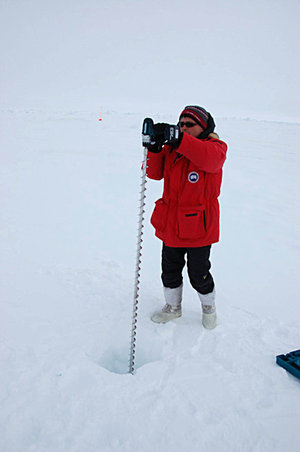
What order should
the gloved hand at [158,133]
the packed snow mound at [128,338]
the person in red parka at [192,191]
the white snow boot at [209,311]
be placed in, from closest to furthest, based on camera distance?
the packed snow mound at [128,338], the gloved hand at [158,133], the person in red parka at [192,191], the white snow boot at [209,311]

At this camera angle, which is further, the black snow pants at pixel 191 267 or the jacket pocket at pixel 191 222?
the black snow pants at pixel 191 267

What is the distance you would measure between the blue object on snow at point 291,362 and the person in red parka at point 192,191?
0.61 m

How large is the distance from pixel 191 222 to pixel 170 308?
83 cm

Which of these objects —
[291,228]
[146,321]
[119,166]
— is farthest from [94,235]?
[119,166]

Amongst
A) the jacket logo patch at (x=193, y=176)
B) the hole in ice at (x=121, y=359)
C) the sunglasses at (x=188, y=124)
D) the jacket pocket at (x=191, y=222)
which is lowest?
the hole in ice at (x=121, y=359)

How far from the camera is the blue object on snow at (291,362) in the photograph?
201 centimetres

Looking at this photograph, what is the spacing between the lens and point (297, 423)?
174cm

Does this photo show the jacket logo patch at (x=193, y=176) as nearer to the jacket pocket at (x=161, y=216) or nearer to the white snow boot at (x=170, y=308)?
the jacket pocket at (x=161, y=216)

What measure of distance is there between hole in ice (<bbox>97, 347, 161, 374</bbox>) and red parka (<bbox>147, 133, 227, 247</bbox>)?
0.80 meters

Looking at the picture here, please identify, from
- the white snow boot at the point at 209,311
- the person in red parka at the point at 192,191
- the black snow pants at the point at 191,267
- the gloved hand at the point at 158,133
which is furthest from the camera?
the white snow boot at the point at 209,311

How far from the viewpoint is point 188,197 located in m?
2.17

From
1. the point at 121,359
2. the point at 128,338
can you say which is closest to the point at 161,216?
the point at 128,338

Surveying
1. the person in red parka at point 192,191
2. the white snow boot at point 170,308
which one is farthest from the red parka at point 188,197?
the white snow boot at point 170,308

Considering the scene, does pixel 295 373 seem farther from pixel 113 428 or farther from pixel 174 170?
pixel 174 170
